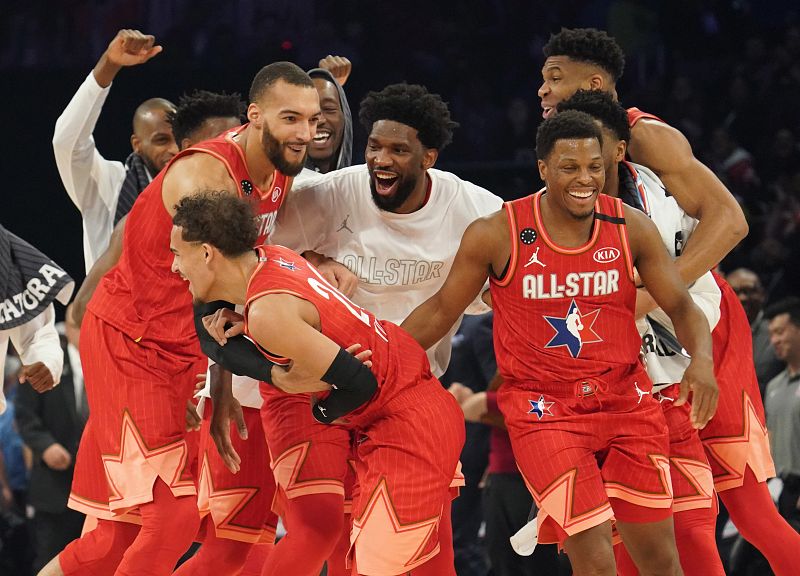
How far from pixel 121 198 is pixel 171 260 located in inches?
55.8

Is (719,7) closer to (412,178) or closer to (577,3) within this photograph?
(577,3)

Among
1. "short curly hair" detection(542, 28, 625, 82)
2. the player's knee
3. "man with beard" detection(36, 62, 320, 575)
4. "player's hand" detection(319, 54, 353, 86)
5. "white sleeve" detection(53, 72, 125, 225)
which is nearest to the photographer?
the player's knee

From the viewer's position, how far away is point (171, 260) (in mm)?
4336

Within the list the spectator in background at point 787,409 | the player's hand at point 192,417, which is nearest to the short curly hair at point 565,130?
the player's hand at point 192,417

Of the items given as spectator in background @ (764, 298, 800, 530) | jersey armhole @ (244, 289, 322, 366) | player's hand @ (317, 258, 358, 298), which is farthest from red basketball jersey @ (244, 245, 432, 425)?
spectator in background @ (764, 298, 800, 530)

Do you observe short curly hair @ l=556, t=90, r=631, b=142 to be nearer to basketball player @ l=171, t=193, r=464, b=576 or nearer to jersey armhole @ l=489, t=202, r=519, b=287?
jersey armhole @ l=489, t=202, r=519, b=287

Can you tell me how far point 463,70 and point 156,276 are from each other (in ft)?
22.4

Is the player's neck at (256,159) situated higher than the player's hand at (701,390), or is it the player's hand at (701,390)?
the player's neck at (256,159)

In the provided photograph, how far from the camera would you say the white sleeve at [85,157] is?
18.0 ft

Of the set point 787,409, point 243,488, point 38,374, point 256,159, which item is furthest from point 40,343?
point 787,409

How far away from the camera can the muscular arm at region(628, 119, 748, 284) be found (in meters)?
4.32

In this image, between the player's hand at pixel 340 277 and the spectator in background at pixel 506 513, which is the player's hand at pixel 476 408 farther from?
the player's hand at pixel 340 277

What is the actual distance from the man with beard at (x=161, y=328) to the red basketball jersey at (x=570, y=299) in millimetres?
906

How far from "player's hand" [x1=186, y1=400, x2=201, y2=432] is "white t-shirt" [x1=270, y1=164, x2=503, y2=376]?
70 centimetres
